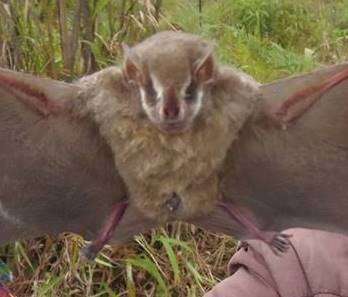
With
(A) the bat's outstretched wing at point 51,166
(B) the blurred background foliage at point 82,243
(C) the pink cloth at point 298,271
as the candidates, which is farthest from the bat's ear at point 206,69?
(B) the blurred background foliage at point 82,243

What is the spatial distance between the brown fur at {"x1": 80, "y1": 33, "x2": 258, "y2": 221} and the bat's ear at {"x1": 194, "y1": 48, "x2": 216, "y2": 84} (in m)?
0.07

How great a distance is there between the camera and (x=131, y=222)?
168 centimetres

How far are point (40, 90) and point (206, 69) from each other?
0.35 meters

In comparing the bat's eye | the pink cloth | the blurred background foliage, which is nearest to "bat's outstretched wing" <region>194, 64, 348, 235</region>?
the bat's eye

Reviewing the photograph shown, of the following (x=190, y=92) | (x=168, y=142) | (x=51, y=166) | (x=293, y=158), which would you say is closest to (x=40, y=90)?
(x=51, y=166)

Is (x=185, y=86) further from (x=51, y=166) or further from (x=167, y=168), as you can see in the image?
(x=51, y=166)

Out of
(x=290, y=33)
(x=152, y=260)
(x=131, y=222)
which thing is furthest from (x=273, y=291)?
(x=290, y=33)

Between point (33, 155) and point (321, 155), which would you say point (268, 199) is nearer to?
point (321, 155)

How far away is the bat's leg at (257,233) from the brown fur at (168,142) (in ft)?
0.18

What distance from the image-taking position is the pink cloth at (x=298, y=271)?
229cm

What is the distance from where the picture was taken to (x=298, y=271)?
231cm

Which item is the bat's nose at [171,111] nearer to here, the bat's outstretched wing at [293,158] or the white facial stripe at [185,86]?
the white facial stripe at [185,86]

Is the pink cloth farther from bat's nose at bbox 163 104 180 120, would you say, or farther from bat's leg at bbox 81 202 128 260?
bat's nose at bbox 163 104 180 120

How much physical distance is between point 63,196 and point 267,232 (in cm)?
38
